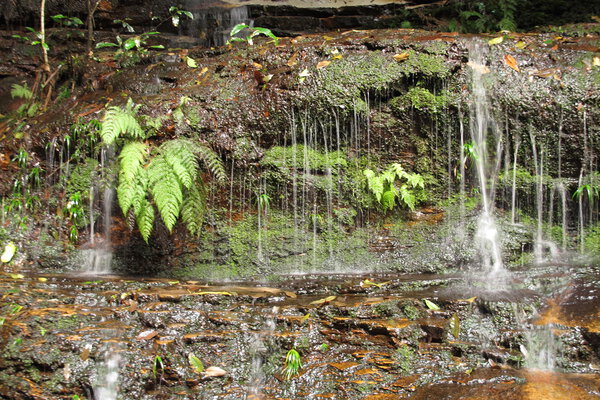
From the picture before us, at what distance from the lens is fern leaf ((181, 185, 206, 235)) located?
5.33 meters

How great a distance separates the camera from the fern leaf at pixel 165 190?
5.10 m

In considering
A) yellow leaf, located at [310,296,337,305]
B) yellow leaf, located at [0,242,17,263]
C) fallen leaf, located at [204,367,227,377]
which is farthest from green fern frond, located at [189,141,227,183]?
fallen leaf, located at [204,367,227,377]

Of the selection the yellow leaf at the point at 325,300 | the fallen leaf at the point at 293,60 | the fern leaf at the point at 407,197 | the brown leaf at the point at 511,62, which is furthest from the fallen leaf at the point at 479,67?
the yellow leaf at the point at 325,300

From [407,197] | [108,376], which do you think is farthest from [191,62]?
[108,376]

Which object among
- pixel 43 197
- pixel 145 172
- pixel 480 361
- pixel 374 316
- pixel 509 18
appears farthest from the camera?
pixel 509 18

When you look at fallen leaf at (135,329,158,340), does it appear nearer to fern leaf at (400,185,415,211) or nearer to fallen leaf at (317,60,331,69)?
fern leaf at (400,185,415,211)

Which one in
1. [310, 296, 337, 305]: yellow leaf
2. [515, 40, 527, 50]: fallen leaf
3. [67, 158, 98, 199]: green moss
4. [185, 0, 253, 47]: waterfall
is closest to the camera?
[310, 296, 337, 305]: yellow leaf

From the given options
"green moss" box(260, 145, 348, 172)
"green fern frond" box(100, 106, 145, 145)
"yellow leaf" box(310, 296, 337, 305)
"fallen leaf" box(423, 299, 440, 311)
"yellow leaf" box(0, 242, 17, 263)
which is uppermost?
"green fern frond" box(100, 106, 145, 145)

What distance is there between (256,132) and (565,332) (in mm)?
3931

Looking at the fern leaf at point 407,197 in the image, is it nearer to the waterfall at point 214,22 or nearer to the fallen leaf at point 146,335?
the fallen leaf at point 146,335

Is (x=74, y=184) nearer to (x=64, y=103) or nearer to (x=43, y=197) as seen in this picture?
(x=43, y=197)

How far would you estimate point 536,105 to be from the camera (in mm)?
5980

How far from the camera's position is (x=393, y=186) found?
601 centimetres

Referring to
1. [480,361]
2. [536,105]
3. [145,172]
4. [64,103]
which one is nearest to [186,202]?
[145,172]
